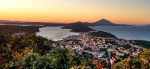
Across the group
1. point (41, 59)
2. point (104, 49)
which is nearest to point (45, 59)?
point (41, 59)

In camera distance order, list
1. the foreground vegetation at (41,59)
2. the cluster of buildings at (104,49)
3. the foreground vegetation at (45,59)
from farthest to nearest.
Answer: the cluster of buildings at (104,49), the foreground vegetation at (41,59), the foreground vegetation at (45,59)

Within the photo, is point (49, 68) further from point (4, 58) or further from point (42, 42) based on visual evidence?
point (42, 42)

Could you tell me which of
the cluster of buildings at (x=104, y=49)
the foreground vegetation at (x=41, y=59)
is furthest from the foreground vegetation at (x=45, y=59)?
the cluster of buildings at (x=104, y=49)

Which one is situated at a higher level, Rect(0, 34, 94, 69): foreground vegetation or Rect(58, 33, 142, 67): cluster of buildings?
Rect(0, 34, 94, 69): foreground vegetation

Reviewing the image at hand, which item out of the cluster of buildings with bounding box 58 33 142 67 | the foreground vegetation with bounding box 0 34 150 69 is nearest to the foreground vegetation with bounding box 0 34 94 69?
the foreground vegetation with bounding box 0 34 150 69

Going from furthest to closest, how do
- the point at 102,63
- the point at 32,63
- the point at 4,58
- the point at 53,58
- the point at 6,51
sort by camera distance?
the point at 6,51 < the point at 4,58 < the point at 53,58 < the point at 32,63 < the point at 102,63

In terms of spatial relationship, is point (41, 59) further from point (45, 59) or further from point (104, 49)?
point (104, 49)

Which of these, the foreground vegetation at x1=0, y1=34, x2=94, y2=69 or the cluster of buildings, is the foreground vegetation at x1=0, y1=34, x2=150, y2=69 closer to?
the foreground vegetation at x1=0, y1=34, x2=94, y2=69

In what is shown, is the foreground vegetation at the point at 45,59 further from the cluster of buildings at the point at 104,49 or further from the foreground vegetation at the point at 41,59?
the cluster of buildings at the point at 104,49

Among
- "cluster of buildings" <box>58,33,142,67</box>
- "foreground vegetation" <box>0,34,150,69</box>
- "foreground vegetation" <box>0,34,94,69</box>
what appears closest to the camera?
"foreground vegetation" <box>0,34,150,69</box>

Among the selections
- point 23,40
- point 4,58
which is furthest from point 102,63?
point 23,40

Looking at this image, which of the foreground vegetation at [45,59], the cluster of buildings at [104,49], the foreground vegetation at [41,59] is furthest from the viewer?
the cluster of buildings at [104,49]
